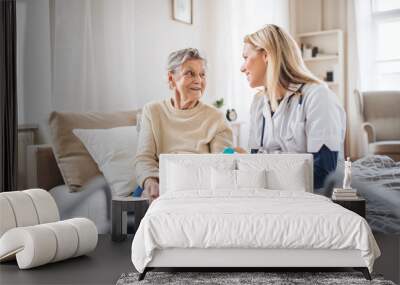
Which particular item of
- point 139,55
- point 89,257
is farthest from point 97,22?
point 89,257

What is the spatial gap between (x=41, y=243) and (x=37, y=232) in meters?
0.08

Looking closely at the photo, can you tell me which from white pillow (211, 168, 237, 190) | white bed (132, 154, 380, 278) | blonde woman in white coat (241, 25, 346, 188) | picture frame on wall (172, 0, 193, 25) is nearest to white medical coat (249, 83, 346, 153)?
blonde woman in white coat (241, 25, 346, 188)

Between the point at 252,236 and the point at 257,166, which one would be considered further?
the point at 257,166

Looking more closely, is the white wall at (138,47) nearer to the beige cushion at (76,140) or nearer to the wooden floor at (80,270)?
the beige cushion at (76,140)

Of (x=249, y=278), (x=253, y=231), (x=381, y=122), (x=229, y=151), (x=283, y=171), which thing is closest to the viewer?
(x=253, y=231)

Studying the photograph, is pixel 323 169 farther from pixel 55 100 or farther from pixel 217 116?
pixel 55 100

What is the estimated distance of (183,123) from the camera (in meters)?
5.07

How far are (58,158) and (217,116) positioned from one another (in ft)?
4.72

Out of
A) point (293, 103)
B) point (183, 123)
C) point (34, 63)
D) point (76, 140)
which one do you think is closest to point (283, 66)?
point (293, 103)

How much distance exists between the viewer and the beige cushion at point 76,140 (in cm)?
515

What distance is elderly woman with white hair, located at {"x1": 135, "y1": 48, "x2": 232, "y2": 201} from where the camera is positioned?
16.6 ft

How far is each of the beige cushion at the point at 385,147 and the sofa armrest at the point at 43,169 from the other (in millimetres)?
2684

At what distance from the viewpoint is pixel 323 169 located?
4926 millimetres

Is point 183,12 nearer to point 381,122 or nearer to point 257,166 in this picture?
point 257,166
